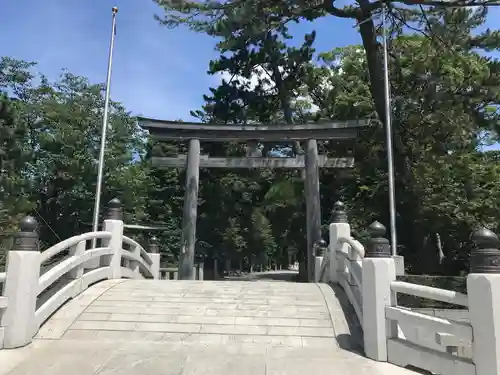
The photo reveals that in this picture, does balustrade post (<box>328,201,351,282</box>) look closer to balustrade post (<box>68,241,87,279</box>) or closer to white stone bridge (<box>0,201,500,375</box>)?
white stone bridge (<box>0,201,500,375</box>)

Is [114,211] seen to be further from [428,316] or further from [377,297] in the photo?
[428,316]

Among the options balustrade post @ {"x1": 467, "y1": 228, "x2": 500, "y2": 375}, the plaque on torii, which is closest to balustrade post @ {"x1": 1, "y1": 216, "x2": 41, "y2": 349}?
balustrade post @ {"x1": 467, "y1": 228, "x2": 500, "y2": 375}

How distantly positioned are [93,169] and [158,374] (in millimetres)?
19308

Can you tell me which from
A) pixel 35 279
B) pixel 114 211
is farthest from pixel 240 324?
pixel 114 211

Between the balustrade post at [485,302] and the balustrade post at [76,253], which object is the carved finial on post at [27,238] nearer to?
the balustrade post at [76,253]

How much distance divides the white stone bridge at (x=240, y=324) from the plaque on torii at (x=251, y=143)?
6600 millimetres

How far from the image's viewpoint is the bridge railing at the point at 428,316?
354 cm

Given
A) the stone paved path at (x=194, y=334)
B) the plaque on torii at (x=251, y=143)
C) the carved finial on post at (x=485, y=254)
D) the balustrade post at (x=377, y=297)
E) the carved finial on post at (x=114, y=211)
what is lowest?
the stone paved path at (x=194, y=334)

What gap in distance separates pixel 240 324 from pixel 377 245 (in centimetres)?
215

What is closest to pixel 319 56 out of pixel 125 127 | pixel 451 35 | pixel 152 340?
pixel 451 35

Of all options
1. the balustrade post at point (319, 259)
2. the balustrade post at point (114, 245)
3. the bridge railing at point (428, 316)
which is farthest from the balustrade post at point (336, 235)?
the balustrade post at point (114, 245)

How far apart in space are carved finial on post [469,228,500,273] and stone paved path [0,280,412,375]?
1.44m

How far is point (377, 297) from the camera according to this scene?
4.86 m

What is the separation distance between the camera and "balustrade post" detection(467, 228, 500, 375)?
3.48 m
